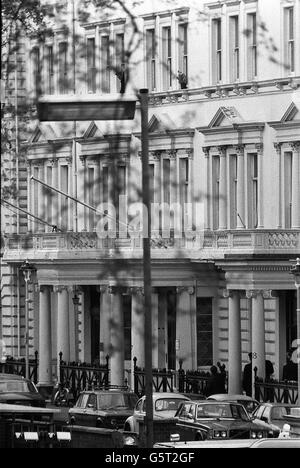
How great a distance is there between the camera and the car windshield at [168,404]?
1873 inches

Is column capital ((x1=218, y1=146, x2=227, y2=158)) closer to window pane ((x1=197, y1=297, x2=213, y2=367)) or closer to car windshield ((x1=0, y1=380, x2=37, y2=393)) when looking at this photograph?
window pane ((x1=197, y1=297, x2=213, y2=367))

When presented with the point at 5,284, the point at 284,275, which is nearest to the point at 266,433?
the point at 284,275

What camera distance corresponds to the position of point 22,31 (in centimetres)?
1873

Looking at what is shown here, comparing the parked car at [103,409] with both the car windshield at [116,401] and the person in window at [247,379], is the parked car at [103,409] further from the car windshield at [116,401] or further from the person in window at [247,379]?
the person in window at [247,379]

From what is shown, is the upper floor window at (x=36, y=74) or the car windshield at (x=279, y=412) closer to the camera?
the upper floor window at (x=36, y=74)

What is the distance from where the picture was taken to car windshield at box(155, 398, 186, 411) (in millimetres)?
47562

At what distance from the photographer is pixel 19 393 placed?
5384 centimetres

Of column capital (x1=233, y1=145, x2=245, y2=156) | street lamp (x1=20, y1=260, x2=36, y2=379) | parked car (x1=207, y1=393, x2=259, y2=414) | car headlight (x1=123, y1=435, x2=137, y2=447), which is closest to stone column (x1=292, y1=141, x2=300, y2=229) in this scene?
column capital (x1=233, y1=145, x2=245, y2=156)

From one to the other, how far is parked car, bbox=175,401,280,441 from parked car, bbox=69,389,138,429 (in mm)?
3530

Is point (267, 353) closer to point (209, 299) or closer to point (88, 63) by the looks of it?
point (209, 299)

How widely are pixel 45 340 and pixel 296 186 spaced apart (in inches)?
563

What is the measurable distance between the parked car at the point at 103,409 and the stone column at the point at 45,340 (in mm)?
20203

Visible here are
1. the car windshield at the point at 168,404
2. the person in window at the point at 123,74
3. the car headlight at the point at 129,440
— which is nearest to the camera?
the person in window at the point at 123,74

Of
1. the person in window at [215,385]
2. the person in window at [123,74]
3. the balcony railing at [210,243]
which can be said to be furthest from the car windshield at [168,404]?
the person in window at [123,74]
